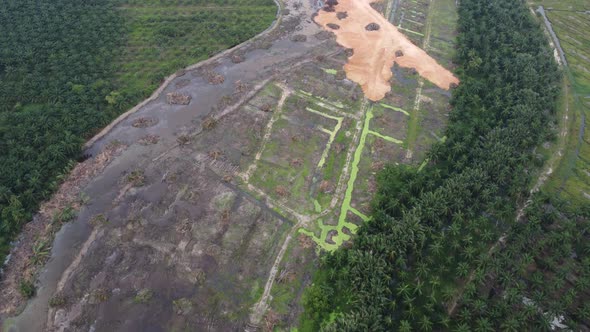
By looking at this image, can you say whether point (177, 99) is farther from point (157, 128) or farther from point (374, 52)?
point (374, 52)

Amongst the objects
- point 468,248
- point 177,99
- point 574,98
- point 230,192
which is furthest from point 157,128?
point 574,98

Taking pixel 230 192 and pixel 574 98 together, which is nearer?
pixel 230 192

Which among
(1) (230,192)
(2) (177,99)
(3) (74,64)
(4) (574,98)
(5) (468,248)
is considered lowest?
(1) (230,192)

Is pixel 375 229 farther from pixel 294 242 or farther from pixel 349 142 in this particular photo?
pixel 349 142

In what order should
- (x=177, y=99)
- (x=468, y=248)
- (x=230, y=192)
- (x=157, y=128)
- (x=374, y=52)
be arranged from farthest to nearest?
(x=374, y=52) < (x=177, y=99) < (x=157, y=128) < (x=230, y=192) < (x=468, y=248)

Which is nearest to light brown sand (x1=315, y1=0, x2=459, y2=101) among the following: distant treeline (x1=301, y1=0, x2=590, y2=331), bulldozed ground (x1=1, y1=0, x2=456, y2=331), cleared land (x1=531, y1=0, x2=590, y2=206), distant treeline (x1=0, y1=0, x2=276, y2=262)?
bulldozed ground (x1=1, y1=0, x2=456, y2=331)

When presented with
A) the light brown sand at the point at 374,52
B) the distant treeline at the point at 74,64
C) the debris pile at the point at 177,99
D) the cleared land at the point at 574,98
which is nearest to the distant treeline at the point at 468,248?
the cleared land at the point at 574,98

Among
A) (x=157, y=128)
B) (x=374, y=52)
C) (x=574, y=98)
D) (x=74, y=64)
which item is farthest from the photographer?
(x=374, y=52)

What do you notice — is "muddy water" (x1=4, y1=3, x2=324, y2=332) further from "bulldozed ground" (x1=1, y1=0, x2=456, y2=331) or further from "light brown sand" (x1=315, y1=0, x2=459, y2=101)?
"light brown sand" (x1=315, y1=0, x2=459, y2=101)
